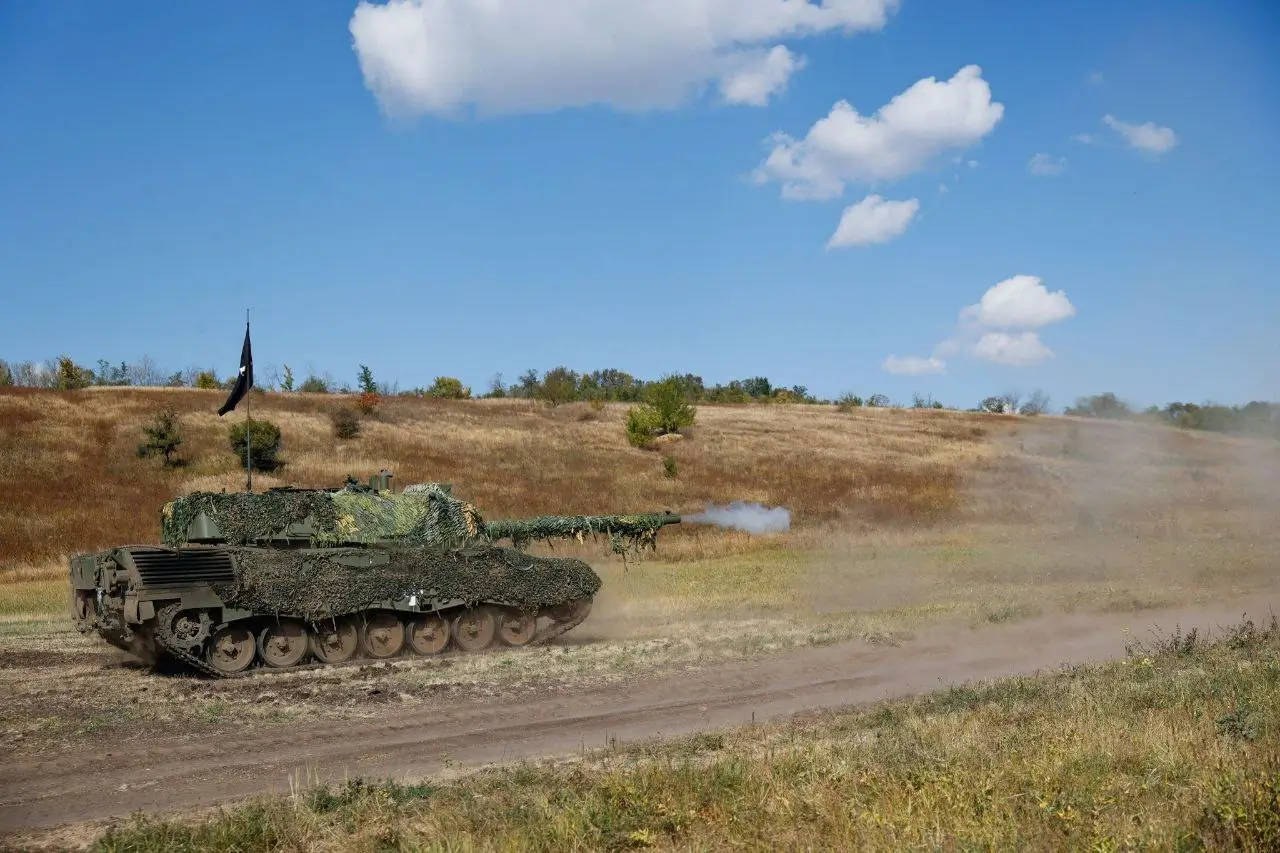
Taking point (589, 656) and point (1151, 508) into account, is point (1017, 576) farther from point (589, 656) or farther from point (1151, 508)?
point (589, 656)

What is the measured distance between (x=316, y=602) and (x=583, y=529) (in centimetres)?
604

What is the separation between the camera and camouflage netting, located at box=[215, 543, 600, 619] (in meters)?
16.3

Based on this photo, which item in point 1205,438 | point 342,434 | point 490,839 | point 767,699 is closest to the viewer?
point 490,839

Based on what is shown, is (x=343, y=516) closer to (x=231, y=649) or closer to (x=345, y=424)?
(x=231, y=649)

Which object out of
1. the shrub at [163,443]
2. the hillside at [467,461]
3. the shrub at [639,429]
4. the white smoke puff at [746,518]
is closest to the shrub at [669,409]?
the shrub at [639,429]

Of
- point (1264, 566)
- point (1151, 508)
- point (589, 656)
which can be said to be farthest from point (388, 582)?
point (1151, 508)

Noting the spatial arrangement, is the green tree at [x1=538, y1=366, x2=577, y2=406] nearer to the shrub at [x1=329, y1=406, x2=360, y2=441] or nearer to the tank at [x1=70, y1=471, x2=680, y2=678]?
the shrub at [x1=329, y1=406, x2=360, y2=441]

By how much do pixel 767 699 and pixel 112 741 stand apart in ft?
23.4

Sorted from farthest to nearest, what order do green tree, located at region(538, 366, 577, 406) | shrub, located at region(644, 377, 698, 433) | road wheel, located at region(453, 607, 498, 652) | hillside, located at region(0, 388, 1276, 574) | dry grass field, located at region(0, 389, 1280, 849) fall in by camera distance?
green tree, located at region(538, 366, 577, 406)
shrub, located at region(644, 377, 698, 433)
hillside, located at region(0, 388, 1276, 574)
road wheel, located at region(453, 607, 498, 652)
dry grass field, located at region(0, 389, 1280, 849)

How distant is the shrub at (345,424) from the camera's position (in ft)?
180

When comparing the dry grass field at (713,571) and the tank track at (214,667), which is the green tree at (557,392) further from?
the tank track at (214,667)

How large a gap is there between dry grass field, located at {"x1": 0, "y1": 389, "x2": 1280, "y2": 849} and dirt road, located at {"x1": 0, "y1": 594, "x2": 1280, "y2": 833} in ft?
1.97

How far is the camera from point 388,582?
17.2 metres

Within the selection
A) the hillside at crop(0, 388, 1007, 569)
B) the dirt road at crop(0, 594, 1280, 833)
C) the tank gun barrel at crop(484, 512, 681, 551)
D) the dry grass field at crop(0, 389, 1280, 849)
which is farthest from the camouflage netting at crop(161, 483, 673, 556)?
the hillside at crop(0, 388, 1007, 569)
